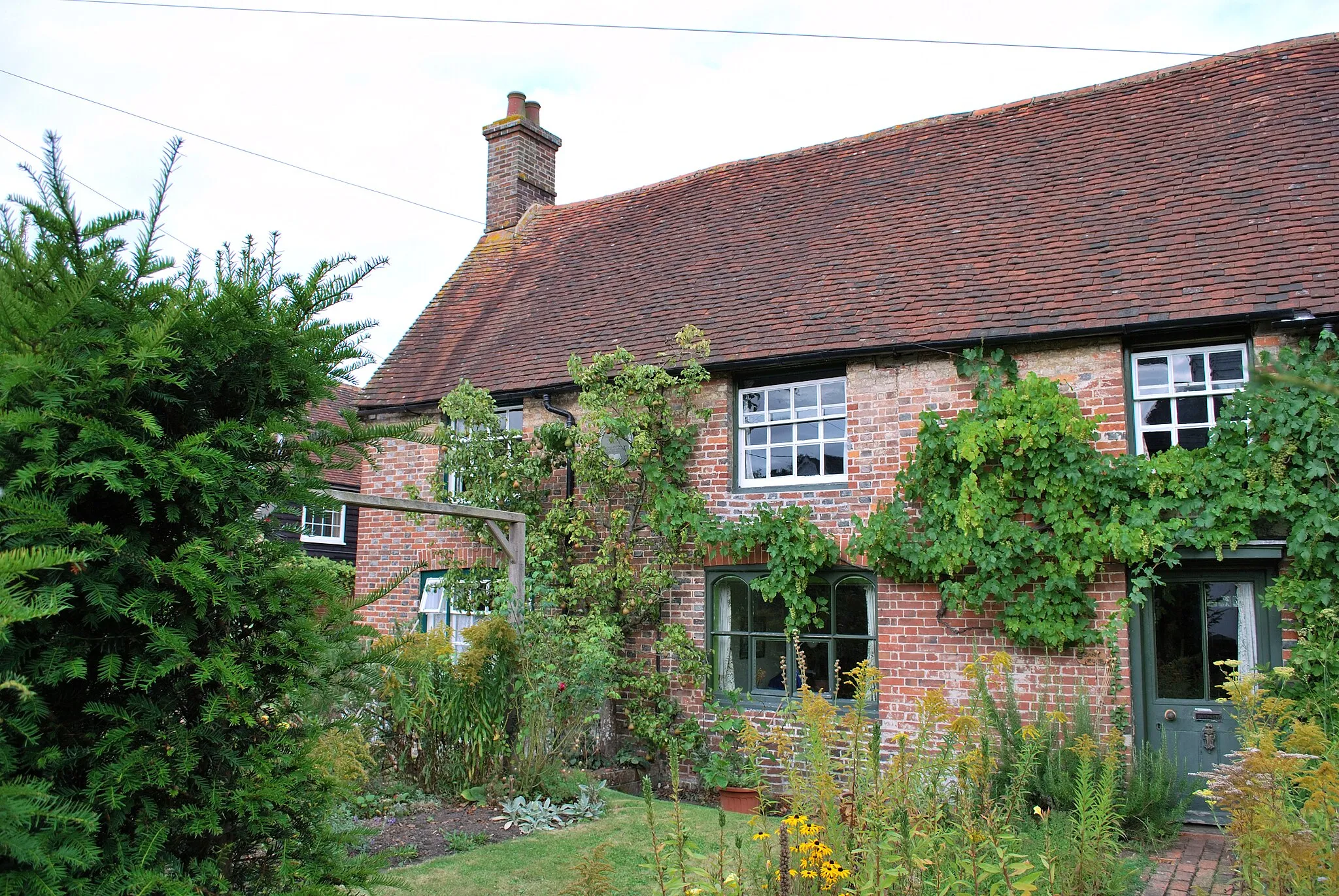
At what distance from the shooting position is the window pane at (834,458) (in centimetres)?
1020

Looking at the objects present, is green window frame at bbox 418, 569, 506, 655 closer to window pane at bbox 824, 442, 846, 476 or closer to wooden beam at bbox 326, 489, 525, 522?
wooden beam at bbox 326, 489, 525, 522

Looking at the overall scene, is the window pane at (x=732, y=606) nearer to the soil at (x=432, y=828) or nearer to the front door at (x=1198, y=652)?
the soil at (x=432, y=828)

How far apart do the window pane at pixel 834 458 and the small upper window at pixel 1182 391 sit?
2831 mm

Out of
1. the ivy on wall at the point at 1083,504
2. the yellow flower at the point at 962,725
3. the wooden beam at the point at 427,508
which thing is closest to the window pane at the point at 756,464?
the ivy on wall at the point at 1083,504

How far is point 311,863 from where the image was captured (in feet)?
11.3

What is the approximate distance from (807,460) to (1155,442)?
11.2 ft

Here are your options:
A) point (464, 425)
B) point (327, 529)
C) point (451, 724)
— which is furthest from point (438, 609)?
point (327, 529)

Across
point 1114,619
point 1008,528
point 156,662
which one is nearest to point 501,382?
point 1008,528

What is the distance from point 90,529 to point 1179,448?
8153 mm

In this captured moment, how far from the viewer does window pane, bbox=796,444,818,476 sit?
1039 centimetres

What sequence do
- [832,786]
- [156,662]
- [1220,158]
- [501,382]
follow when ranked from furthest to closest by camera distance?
1. [501,382]
2. [1220,158]
3. [832,786]
4. [156,662]

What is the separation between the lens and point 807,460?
10.4 m

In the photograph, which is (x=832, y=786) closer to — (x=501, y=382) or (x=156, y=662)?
(x=156, y=662)

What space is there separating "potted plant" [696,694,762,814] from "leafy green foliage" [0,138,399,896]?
6401 mm
